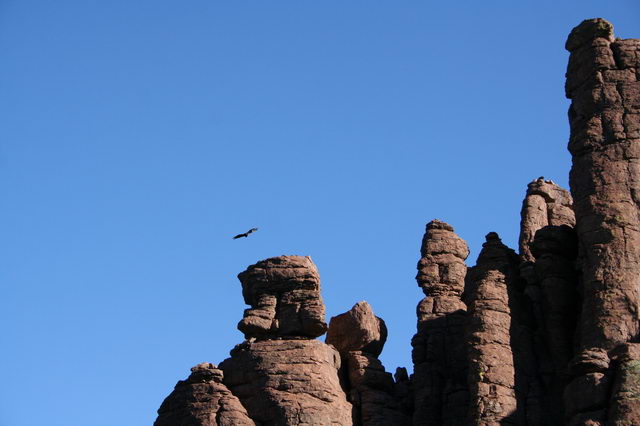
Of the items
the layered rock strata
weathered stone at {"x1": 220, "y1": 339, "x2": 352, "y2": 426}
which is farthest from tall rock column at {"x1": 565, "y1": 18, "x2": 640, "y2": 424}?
weathered stone at {"x1": 220, "y1": 339, "x2": 352, "y2": 426}

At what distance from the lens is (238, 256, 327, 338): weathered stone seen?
92312mm

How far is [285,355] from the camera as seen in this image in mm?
90188

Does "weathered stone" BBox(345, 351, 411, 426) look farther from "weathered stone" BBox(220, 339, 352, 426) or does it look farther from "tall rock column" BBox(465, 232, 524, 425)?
"tall rock column" BBox(465, 232, 524, 425)

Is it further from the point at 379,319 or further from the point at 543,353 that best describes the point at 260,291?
the point at 543,353

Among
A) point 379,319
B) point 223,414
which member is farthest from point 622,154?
point 223,414

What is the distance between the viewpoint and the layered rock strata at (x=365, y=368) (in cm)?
9369

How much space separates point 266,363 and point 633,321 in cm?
Result: 1750

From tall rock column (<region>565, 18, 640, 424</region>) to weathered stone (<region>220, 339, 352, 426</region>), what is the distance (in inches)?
463

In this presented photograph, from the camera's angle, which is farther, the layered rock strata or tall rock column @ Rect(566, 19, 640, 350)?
the layered rock strata

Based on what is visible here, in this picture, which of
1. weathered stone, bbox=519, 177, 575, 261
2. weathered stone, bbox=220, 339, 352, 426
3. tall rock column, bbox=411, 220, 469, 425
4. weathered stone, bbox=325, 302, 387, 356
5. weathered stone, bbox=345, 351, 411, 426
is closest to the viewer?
weathered stone, bbox=220, 339, 352, 426

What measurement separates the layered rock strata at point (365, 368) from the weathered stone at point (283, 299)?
4170mm

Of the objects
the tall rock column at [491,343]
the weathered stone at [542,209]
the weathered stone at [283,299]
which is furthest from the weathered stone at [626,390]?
the weathered stone at [542,209]

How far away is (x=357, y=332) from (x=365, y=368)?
8.42ft

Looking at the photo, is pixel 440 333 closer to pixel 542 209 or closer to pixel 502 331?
pixel 502 331
